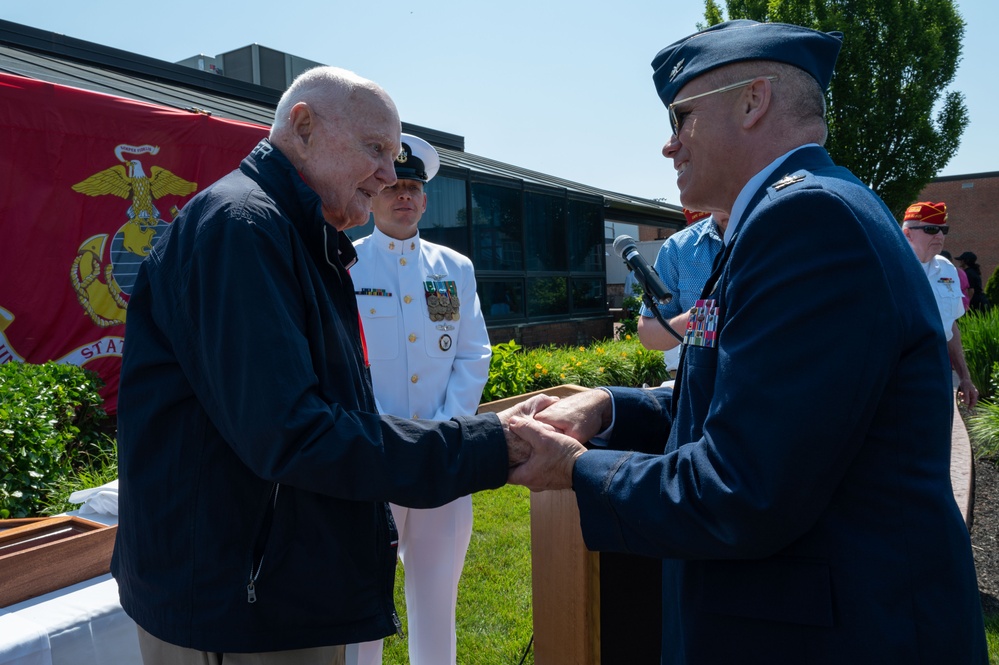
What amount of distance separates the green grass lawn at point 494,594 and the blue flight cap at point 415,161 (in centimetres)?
219

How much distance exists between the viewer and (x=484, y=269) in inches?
441

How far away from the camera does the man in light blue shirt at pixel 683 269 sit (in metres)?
3.70

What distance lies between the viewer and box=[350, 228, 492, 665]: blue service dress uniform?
3.11 m

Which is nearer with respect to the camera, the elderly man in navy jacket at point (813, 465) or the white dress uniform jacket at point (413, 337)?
the elderly man in navy jacket at point (813, 465)

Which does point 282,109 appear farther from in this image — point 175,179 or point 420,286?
point 175,179

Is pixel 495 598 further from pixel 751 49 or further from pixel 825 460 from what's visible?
pixel 751 49

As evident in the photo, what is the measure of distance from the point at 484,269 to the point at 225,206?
31.8ft

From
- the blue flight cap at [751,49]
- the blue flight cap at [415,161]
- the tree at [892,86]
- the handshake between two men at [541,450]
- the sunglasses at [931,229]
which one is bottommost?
the handshake between two men at [541,450]

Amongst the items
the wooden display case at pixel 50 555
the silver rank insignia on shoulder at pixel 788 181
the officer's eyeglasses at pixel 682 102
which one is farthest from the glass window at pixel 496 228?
the silver rank insignia on shoulder at pixel 788 181

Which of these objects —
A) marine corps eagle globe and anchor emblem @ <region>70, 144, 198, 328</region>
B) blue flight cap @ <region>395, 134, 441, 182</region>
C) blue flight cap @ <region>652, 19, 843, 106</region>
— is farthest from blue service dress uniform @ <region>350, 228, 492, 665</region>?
marine corps eagle globe and anchor emblem @ <region>70, 144, 198, 328</region>

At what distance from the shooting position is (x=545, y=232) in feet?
42.6

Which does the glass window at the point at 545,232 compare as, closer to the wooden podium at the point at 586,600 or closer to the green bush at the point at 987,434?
the green bush at the point at 987,434

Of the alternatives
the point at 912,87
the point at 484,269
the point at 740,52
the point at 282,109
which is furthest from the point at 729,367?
the point at 912,87

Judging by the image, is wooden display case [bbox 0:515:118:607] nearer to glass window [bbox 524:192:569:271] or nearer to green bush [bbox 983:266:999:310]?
glass window [bbox 524:192:569:271]
